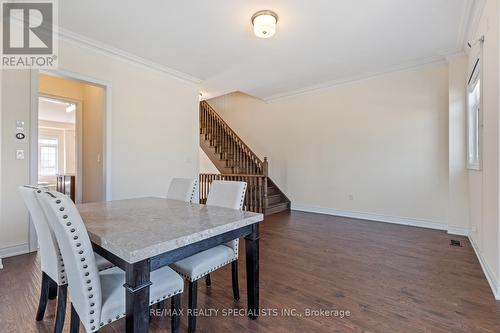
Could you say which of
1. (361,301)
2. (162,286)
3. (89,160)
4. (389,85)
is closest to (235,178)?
(89,160)

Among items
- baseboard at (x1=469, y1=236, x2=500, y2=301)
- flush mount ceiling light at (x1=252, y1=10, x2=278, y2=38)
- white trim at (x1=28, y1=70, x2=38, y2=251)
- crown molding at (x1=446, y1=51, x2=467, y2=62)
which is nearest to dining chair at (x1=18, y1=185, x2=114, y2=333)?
white trim at (x1=28, y1=70, x2=38, y2=251)

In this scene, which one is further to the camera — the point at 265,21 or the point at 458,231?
the point at 458,231

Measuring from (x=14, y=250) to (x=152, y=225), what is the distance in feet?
8.60

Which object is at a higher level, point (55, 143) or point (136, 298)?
point (55, 143)

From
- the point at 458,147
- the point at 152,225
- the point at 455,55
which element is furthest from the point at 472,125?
the point at 152,225

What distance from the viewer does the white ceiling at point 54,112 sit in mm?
6508

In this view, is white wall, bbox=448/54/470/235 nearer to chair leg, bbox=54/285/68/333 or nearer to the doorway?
chair leg, bbox=54/285/68/333

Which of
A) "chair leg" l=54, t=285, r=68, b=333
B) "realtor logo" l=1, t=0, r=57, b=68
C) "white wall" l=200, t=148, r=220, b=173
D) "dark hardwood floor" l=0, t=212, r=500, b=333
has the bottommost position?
"dark hardwood floor" l=0, t=212, r=500, b=333

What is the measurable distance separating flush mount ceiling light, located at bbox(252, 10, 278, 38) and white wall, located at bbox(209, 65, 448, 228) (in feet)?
9.11

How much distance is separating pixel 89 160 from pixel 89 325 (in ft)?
13.3

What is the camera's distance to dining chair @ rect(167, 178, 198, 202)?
7.91 feet

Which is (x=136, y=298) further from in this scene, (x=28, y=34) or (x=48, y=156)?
(x=48, y=156)

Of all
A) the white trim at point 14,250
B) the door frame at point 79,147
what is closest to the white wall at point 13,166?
the white trim at point 14,250

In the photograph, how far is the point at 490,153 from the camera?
2158mm
